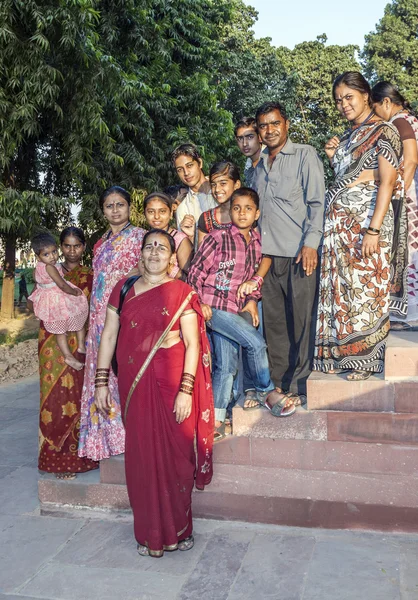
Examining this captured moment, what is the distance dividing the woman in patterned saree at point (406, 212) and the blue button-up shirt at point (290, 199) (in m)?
0.63

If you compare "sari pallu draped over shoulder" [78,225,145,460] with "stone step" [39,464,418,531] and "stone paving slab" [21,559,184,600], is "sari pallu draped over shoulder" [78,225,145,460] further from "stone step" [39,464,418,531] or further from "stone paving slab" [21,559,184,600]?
"stone paving slab" [21,559,184,600]

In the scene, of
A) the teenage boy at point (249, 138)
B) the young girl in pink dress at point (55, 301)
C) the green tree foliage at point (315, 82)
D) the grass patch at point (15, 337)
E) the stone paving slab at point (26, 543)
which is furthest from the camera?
the green tree foliage at point (315, 82)

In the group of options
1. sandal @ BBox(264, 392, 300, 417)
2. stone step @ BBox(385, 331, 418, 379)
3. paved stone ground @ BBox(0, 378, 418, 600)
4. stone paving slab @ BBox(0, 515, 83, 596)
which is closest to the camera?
paved stone ground @ BBox(0, 378, 418, 600)

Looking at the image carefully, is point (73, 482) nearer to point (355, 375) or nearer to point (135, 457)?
point (135, 457)

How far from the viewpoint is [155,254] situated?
11.5 ft

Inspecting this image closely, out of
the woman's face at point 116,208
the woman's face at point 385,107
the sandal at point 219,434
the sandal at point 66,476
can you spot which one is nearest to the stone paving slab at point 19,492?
the sandal at point 66,476

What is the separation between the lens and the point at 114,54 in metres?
11.8

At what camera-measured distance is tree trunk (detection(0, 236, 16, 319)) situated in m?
12.1

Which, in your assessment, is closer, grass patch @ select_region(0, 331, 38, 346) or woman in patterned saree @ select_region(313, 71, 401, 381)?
woman in patterned saree @ select_region(313, 71, 401, 381)

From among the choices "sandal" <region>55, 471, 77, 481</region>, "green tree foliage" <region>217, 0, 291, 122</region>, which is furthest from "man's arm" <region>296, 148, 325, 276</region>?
"green tree foliage" <region>217, 0, 291, 122</region>

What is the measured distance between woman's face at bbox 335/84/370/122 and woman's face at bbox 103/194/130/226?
1.53 meters

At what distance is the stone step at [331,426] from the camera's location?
3580mm

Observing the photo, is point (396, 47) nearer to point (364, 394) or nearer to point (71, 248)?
point (71, 248)

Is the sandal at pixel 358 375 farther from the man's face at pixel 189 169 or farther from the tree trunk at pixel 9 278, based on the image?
the tree trunk at pixel 9 278
